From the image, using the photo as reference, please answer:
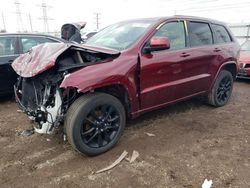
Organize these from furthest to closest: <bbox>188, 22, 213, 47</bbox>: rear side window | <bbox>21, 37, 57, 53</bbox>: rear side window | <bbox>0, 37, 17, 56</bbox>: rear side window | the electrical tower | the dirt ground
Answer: the electrical tower < <bbox>21, 37, 57, 53</bbox>: rear side window < <bbox>0, 37, 17, 56</bbox>: rear side window < <bbox>188, 22, 213, 47</bbox>: rear side window < the dirt ground

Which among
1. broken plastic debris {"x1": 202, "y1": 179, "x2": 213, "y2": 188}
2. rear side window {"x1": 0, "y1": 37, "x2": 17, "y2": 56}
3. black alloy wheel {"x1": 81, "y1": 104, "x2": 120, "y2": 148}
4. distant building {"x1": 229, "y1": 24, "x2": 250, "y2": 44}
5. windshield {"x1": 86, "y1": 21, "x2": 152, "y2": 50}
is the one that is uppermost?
windshield {"x1": 86, "y1": 21, "x2": 152, "y2": 50}

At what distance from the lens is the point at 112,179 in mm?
3061

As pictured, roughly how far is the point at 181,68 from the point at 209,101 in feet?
4.80

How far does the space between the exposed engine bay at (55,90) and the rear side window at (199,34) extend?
1.79 m

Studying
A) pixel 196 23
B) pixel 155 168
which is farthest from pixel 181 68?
pixel 155 168

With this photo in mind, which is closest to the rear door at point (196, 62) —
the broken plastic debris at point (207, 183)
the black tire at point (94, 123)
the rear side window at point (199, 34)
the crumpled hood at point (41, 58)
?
the rear side window at point (199, 34)

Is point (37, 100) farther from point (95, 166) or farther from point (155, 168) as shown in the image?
point (155, 168)

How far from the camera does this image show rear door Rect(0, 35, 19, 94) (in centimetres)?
553

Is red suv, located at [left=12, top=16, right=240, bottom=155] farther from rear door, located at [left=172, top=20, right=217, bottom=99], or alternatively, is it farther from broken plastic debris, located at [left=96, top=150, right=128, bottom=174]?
broken plastic debris, located at [left=96, top=150, right=128, bottom=174]

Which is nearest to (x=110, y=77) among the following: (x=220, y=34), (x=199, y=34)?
(x=199, y=34)

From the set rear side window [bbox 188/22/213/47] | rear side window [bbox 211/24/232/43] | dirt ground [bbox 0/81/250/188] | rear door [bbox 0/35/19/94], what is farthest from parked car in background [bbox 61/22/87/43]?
rear side window [bbox 211/24/232/43]

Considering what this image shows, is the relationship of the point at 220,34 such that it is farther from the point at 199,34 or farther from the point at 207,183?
the point at 207,183

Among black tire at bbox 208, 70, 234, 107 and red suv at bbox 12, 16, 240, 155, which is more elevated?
red suv at bbox 12, 16, 240, 155

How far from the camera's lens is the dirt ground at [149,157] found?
3.04m
